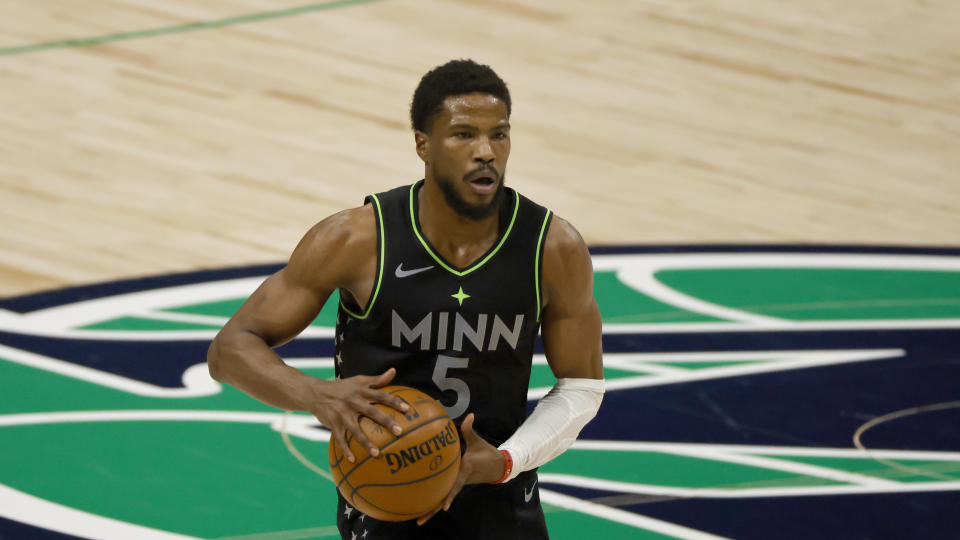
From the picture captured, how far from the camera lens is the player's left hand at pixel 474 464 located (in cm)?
362

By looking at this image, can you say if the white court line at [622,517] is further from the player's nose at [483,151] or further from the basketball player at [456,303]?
the player's nose at [483,151]

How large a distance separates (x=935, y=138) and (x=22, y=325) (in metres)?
6.14

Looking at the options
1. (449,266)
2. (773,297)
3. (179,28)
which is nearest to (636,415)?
(773,297)

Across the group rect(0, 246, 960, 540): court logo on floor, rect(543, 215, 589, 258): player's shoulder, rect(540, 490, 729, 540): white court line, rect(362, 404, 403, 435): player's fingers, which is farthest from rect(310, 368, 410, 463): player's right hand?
rect(540, 490, 729, 540): white court line

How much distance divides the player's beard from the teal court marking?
7794 millimetres

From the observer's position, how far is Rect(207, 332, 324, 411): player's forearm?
11.7ft

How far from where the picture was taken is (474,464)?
3.64m

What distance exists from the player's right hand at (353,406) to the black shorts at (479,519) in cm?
49

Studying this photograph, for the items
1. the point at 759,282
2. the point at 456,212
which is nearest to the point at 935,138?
the point at 759,282

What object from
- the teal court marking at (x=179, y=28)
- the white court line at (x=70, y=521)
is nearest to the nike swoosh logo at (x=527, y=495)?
the white court line at (x=70, y=521)

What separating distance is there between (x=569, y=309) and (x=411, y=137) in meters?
5.97

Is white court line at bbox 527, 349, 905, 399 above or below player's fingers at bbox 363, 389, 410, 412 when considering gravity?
below

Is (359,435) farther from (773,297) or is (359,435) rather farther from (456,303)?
(773,297)

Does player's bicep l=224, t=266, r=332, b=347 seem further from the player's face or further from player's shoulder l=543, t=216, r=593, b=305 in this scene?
player's shoulder l=543, t=216, r=593, b=305
